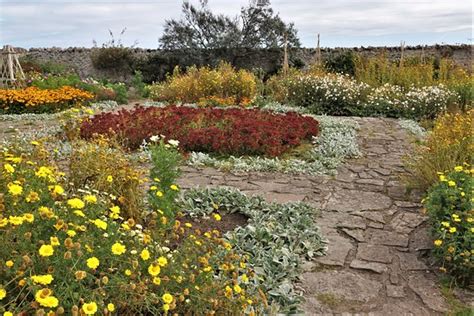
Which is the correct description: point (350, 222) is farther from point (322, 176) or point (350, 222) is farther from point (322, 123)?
point (322, 123)

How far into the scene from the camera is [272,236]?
11.4 ft

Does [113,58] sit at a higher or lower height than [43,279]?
higher

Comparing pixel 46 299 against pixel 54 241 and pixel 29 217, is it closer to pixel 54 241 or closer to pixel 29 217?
pixel 54 241

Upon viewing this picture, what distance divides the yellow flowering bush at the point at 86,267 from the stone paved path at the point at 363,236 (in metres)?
0.76

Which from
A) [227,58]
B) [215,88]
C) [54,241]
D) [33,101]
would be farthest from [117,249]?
[227,58]

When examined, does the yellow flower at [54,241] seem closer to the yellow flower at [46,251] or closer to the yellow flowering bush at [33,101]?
the yellow flower at [46,251]

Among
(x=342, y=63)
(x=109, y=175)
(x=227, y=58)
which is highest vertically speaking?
(x=227, y=58)

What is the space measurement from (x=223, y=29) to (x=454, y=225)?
17.0 m

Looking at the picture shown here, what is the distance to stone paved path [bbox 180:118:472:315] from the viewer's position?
2.91m

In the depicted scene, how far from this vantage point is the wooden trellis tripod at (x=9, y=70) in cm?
1261

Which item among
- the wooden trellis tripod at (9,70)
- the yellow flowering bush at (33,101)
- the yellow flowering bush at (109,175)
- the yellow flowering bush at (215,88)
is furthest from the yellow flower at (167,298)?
the wooden trellis tripod at (9,70)

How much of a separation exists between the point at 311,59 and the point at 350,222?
616 inches

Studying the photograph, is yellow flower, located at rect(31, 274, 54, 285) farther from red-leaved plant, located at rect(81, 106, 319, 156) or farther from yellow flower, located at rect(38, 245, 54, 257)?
red-leaved plant, located at rect(81, 106, 319, 156)

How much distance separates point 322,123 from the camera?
829 cm
